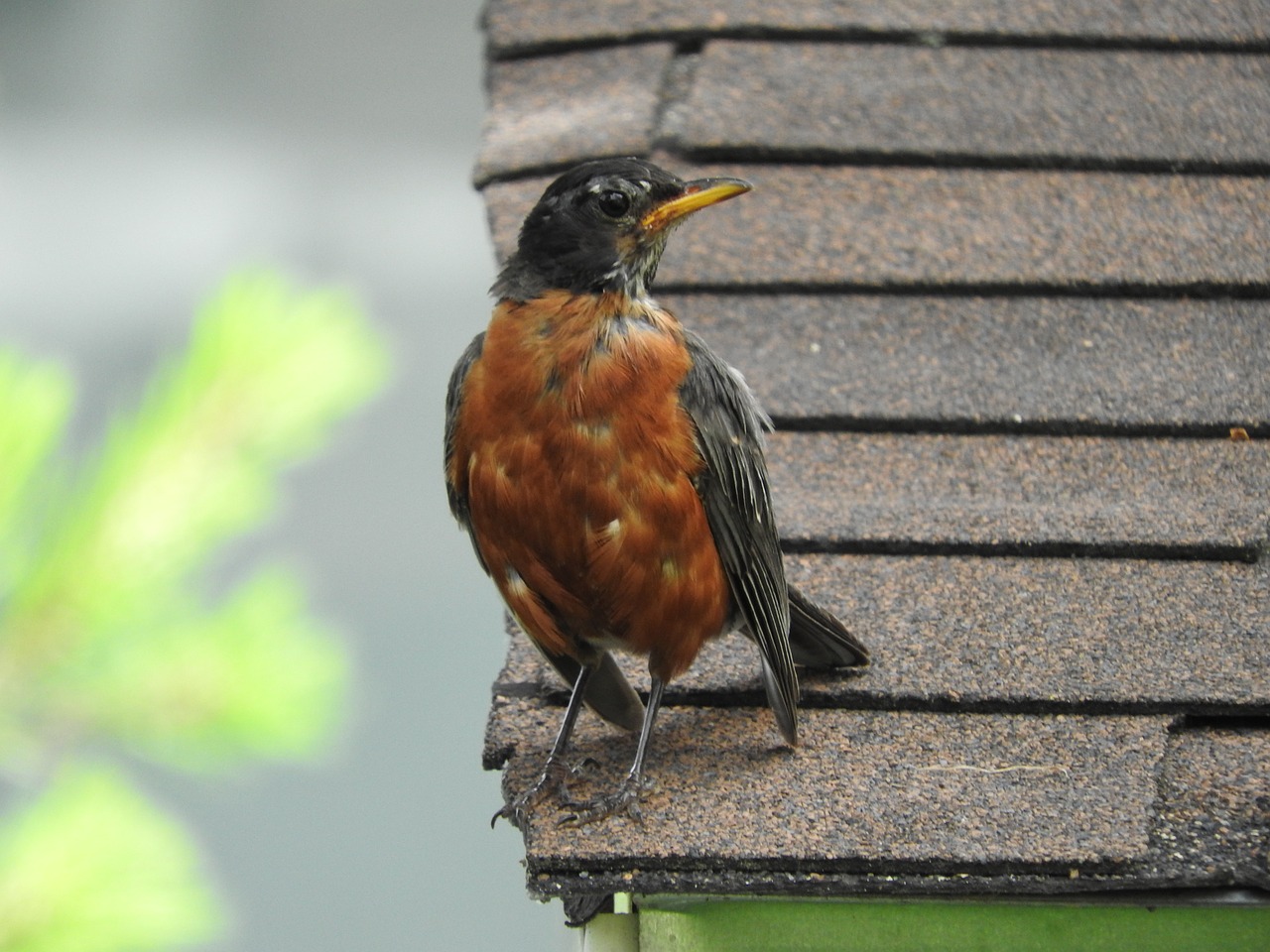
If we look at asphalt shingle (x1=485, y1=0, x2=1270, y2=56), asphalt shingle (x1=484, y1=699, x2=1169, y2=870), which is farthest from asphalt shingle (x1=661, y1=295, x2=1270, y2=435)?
asphalt shingle (x1=485, y1=0, x2=1270, y2=56)

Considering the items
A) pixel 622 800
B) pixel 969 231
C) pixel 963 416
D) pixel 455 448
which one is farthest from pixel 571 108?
pixel 622 800

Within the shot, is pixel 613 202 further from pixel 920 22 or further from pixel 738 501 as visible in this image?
pixel 920 22

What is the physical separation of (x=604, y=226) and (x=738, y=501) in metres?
0.52

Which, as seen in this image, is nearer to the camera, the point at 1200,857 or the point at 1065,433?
the point at 1200,857

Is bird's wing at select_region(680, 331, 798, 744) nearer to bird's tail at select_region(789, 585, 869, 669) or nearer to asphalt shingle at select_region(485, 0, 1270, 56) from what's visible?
bird's tail at select_region(789, 585, 869, 669)

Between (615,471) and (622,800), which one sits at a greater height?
(615,471)

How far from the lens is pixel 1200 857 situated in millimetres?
2082

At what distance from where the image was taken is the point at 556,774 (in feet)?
7.83

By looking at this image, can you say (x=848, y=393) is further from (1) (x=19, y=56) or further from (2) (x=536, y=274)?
(1) (x=19, y=56)

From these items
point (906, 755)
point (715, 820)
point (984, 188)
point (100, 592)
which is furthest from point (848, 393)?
point (100, 592)

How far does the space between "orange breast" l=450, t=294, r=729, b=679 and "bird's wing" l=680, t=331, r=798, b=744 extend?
2cm

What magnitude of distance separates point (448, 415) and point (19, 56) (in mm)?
5531

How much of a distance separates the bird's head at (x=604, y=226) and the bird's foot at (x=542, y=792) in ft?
2.59

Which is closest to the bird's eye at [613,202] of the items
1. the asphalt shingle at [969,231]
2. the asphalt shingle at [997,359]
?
the asphalt shingle at [997,359]
